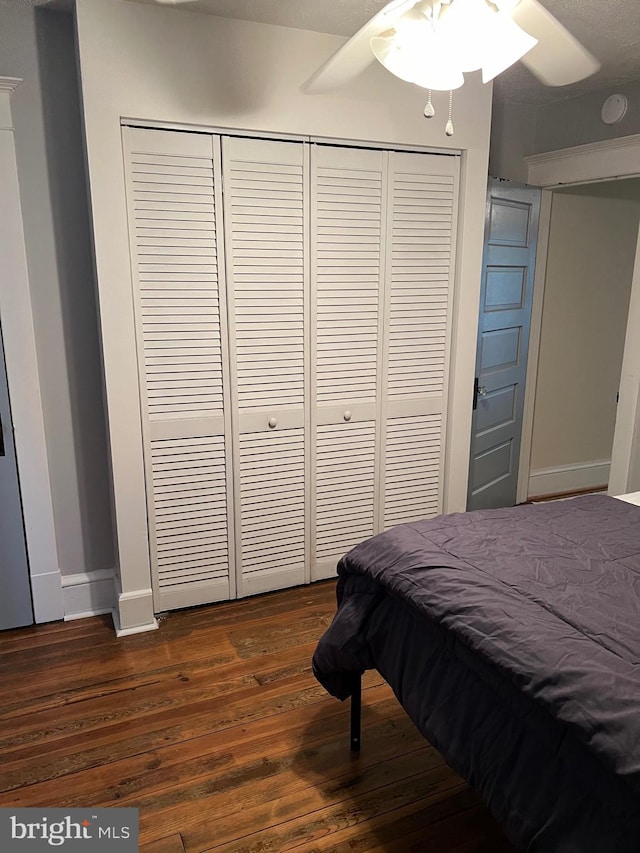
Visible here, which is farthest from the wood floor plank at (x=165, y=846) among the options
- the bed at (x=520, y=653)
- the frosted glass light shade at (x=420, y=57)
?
the frosted glass light shade at (x=420, y=57)

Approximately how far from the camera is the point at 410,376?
10.5ft

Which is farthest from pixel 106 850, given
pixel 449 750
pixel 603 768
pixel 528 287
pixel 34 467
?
pixel 528 287

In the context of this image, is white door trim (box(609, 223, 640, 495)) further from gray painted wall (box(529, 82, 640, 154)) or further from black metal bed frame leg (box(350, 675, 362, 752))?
black metal bed frame leg (box(350, 675, 362, 752))

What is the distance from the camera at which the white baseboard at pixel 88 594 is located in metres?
2.93

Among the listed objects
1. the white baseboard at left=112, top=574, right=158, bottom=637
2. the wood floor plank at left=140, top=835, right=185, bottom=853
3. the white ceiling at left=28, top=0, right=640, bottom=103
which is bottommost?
the wood floor plank at left=140, top=835, right=185, bottom=853

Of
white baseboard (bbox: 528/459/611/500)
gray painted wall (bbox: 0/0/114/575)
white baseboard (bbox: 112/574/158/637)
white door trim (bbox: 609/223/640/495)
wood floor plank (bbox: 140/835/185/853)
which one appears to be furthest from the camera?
white baseboard (bbox: 528/459/611/500)

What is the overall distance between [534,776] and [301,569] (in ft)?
6.44

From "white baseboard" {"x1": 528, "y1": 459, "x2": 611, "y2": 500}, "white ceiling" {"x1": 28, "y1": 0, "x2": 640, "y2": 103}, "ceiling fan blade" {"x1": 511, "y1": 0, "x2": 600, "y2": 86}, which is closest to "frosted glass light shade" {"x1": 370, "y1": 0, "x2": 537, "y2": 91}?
"ceiling fan blade" {"x1": 511, "y1": 0, "x2": 600, "y2": 86}

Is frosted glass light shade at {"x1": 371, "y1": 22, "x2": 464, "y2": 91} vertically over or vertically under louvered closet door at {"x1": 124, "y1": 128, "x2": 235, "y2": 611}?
over

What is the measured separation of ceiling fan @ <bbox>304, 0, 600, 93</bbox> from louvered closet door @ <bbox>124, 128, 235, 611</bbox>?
105 cm

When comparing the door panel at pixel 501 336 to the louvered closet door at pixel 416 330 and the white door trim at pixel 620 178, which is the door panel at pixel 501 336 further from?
the louvered closet door at pixel 416 330

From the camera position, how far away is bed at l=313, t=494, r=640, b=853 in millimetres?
1197

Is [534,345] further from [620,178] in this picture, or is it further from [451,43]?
[451,43]

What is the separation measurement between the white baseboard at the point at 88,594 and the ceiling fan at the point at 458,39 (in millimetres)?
2406
